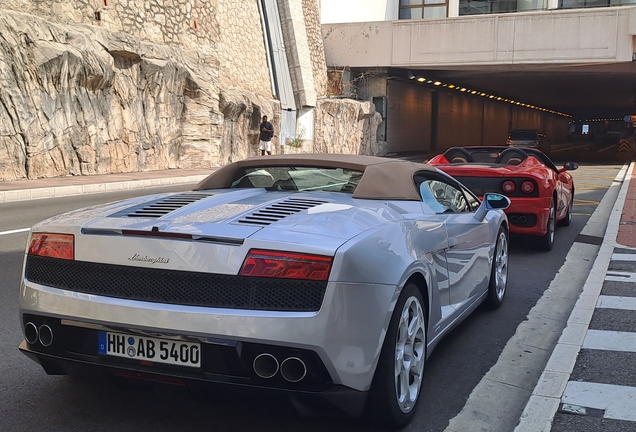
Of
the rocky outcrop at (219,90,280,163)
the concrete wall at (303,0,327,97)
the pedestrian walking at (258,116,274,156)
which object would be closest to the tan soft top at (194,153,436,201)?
the pedestrian walking at (258,116,274,156)

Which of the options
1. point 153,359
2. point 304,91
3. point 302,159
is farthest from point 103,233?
point 304,91

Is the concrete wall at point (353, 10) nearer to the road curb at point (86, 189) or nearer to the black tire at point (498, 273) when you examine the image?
the road curb at point (86, 189)

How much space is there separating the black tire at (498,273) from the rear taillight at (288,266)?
2901 millimetres

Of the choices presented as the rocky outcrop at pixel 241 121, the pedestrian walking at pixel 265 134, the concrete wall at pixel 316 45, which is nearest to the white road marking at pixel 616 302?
the pedestrian walking at pixel 265 134

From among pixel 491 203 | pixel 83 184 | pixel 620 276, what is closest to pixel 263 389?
pixel 491 203

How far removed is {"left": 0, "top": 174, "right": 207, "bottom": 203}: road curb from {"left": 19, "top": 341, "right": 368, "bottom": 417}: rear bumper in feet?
37.4

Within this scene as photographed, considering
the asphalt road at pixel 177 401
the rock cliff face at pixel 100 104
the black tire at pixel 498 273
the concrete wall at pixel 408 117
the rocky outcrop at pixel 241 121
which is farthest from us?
the concrete wall at pixel 408 117

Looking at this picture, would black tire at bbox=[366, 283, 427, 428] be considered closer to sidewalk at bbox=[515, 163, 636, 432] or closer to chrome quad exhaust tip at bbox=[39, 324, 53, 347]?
sidewalk at bbox=[515, 163, 636, 432]

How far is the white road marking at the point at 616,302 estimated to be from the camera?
5.61m

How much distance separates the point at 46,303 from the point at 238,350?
957 millimetres

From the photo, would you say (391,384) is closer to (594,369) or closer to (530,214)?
(594,369)

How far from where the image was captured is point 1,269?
21.3ft

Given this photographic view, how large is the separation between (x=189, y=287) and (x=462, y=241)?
7.01ft

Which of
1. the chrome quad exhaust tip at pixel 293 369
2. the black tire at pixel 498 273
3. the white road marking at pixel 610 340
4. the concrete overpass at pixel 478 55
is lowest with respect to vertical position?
the white road marking at pixel 610 340
